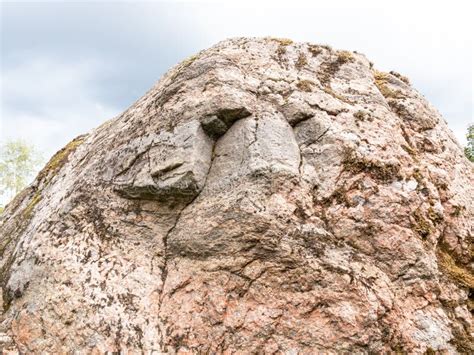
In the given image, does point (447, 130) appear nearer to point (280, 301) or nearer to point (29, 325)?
point (280, 301)

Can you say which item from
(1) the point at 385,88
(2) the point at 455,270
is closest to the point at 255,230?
(2) the point at 455,270

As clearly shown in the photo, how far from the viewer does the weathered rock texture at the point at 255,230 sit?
23.7ft

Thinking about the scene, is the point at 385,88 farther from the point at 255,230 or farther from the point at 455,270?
the point at 255,230

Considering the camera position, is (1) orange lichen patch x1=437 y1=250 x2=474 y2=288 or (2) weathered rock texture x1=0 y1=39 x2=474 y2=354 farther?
(1) orange lichen patch x1=437 y1=250 x2=474 y2=288

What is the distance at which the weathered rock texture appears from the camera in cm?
721

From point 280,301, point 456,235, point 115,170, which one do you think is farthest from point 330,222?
point 115,170

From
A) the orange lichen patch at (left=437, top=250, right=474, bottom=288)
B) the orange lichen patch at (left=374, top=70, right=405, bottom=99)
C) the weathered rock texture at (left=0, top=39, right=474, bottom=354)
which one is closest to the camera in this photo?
the weathered rock texture at (left=0, top=39, right=474, bottom=354)

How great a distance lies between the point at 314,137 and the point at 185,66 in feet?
13.0

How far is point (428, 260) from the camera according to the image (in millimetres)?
7621

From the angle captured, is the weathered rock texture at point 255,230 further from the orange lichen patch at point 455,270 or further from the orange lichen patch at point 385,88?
the orange lichen patch at point 385,88

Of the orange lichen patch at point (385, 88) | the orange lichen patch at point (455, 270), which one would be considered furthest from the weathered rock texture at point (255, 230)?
the orange lichen patch at point (385, 88)

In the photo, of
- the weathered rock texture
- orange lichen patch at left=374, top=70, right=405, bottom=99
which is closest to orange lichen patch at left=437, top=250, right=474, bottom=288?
the weathered rock texture

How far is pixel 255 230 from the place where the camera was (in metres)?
7.57

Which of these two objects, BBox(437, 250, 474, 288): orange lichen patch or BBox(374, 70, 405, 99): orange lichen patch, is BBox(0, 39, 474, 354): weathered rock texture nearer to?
BBox(437, 250, 474, 288): orange lichen patch
